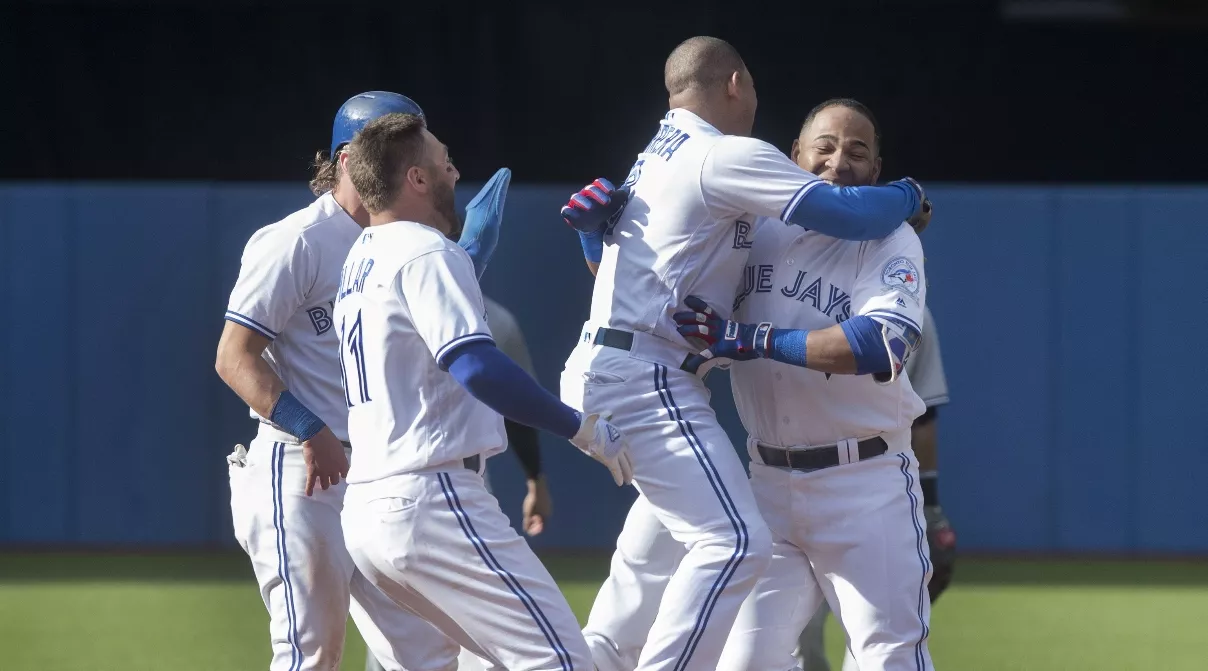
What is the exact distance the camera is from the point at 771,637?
3.82 m

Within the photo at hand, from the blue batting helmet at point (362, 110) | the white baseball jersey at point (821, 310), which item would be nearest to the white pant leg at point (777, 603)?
the white baseball jersey at point (821, 310)

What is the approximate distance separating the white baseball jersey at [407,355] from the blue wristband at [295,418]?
0.31 metres

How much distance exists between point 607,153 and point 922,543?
927 cm

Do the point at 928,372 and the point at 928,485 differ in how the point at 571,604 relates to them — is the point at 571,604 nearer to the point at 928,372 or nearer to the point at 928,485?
the point at 928,485

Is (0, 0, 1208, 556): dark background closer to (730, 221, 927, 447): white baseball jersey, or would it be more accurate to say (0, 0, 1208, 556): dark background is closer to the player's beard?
(730, 221, 927, 447): white baseball jersey

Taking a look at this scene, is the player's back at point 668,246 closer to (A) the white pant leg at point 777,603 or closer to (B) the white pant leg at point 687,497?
(B) the white pant leg at point 687,497

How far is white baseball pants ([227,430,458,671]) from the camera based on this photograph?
3.82m

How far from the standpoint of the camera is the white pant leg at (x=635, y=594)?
4.08 meters

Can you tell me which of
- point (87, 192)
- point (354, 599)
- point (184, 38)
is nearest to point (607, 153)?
point (184, 38)

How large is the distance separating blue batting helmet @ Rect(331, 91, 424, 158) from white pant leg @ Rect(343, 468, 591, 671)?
121 cm

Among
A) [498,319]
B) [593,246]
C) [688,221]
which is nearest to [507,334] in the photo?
[498,319]

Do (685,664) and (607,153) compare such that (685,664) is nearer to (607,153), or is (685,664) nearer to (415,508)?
(415,508)

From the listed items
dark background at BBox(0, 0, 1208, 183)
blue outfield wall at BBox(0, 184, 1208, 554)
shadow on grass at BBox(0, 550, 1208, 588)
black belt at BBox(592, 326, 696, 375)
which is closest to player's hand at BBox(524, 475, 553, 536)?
black belt at BBox(592, 326, 696, 375)

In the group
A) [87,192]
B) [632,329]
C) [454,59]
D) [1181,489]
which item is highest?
[454,59]
